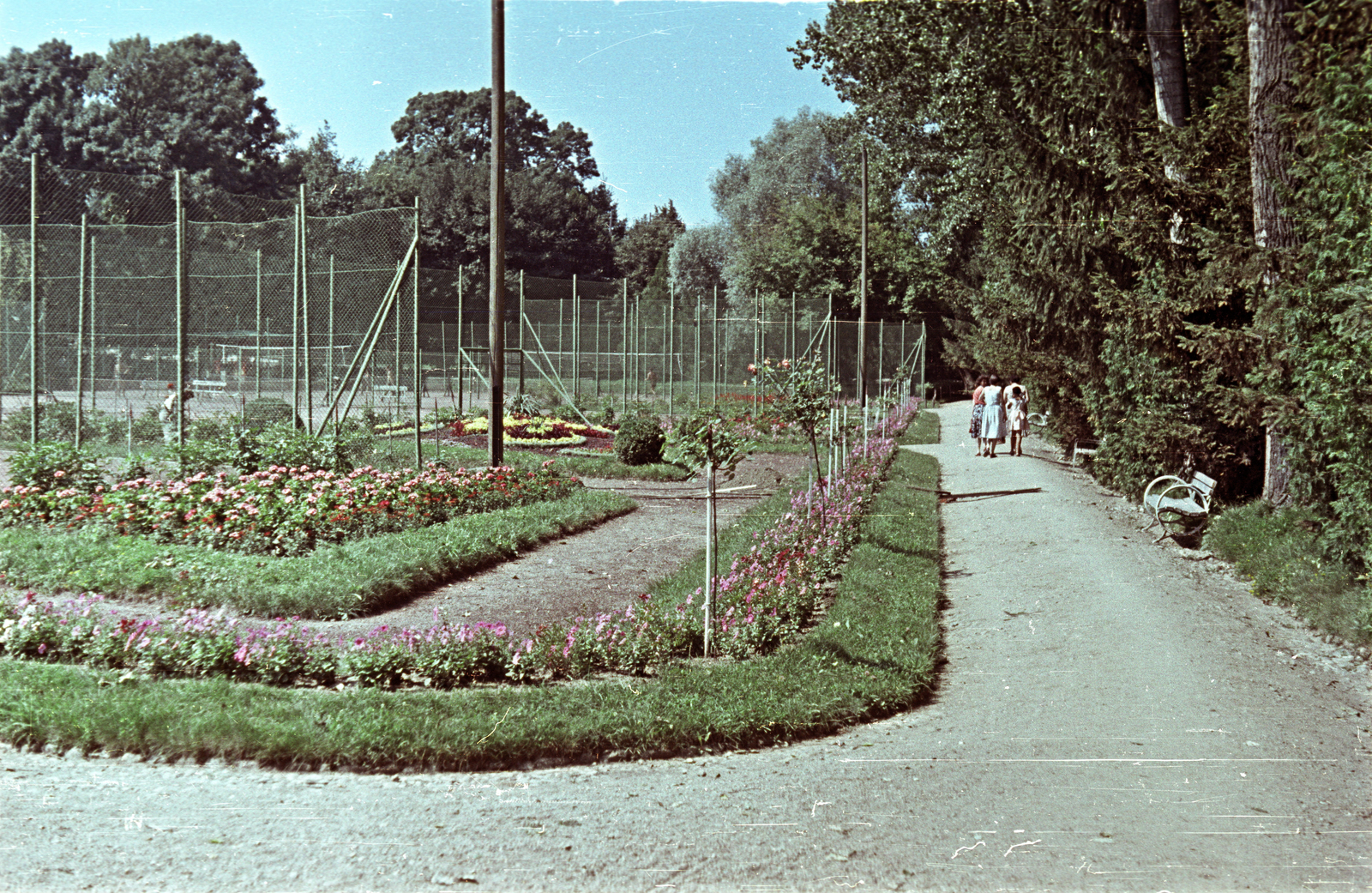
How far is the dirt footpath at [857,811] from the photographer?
387 cm

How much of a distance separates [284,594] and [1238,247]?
874 cm

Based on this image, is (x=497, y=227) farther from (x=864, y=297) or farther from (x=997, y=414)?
(x=864, y=297)

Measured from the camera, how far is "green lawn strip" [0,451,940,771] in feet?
16.6

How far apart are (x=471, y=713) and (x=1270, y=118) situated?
916 cm

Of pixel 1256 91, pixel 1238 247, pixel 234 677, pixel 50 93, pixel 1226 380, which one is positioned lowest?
pixel 234 677

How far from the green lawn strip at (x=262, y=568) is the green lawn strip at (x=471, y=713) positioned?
5.47ft

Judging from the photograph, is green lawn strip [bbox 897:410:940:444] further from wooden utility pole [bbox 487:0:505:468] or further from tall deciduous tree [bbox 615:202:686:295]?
tall deciduous tree [bbox 615:202:686:295]

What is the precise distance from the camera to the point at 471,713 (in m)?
5.45

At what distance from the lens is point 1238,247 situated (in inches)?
399

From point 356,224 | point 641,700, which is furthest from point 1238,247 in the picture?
point 356,224

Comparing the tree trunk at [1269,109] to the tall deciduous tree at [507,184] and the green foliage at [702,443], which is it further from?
the tall deciduous tree at [507,184]

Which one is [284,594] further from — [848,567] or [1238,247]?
[1238,247]

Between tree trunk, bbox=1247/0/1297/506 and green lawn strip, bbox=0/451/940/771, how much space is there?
6.28 metres

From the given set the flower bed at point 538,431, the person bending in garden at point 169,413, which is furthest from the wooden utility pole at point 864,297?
the person bending in garden at point 169,413
